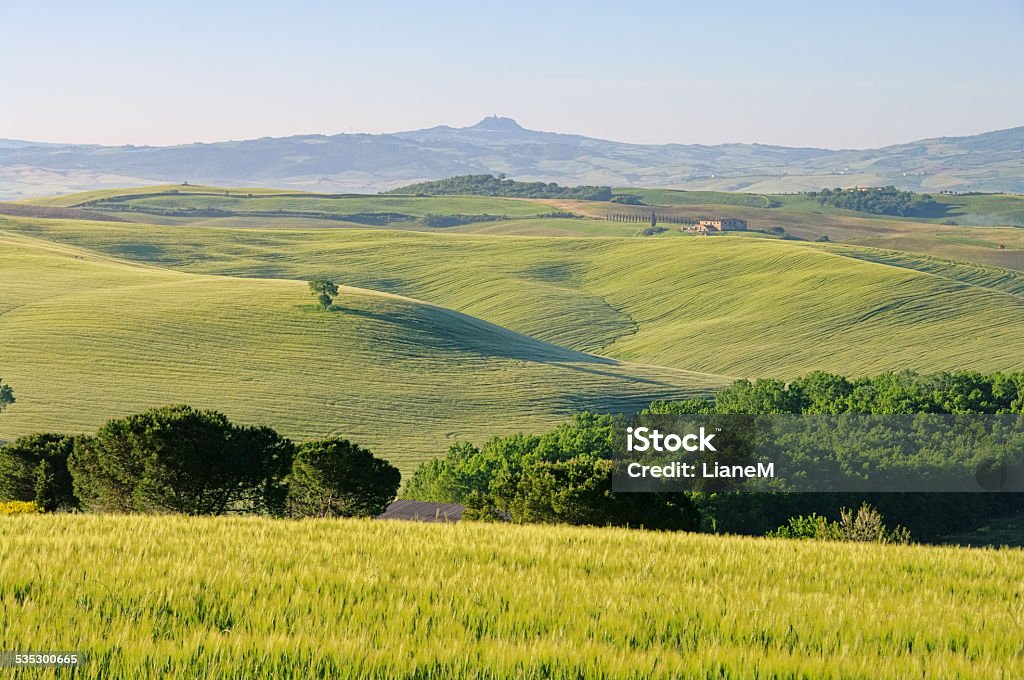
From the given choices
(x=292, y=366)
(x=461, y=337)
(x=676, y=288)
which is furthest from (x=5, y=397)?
(x=676, y=288)

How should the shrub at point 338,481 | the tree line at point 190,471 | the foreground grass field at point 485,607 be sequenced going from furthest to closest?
1. the shrub at point 338,481
2. the tree line at point 190,471
3. the foreground grass field at point 485,607

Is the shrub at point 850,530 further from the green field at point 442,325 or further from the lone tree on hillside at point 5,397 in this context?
the lone tree on hillside at point 5,397

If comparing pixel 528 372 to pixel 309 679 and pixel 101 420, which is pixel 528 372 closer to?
pixel 101 420

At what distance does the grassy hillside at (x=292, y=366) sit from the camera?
82.0m

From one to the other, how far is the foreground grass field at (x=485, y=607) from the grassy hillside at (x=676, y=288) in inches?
3806

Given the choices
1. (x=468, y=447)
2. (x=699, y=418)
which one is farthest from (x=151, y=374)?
(x=699, y=418)

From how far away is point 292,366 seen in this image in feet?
308

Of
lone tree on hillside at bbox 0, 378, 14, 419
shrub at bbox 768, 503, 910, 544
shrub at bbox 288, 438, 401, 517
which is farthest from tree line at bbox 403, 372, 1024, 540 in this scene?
lone tree on hillside at bbox 0, 378, 14, 419

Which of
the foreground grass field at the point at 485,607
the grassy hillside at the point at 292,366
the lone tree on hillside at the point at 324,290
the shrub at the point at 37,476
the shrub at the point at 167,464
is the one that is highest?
the foreground grass field at the point at 485,607

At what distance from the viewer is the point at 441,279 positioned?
542 ft

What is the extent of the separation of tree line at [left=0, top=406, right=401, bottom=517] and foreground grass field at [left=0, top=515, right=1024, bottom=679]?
13.8 meters

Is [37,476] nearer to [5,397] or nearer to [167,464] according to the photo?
[167,464]
